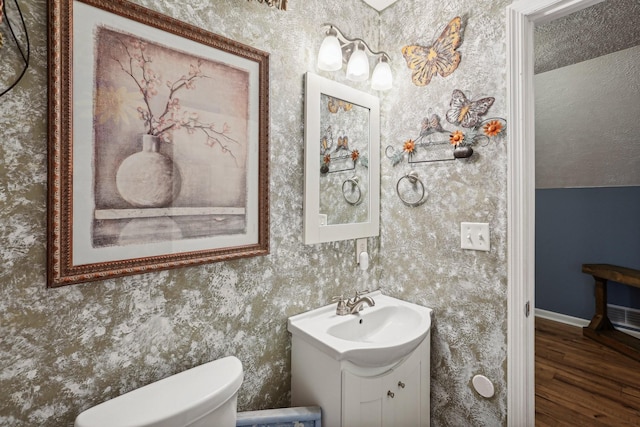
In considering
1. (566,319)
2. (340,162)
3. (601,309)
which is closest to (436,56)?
(340,162)

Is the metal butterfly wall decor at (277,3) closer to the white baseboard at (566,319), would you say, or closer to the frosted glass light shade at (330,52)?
the frosted glass light shade at (330,52)

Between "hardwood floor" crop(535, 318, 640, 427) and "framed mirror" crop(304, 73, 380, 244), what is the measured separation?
5.39 ft

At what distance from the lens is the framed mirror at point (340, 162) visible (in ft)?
4.62

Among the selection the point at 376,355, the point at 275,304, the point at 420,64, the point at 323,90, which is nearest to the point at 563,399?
the point at 376,355

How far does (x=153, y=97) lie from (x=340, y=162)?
85 centimetres

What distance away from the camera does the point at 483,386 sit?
4.47 feet

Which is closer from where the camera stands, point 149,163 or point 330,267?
point 149,163

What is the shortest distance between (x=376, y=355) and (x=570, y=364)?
2288 mm

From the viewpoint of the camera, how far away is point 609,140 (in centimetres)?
275

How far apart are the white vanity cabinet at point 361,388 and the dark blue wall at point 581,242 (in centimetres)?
269

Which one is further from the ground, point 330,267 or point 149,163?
point 149,163

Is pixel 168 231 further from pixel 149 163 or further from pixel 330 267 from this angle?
pixel 330 267

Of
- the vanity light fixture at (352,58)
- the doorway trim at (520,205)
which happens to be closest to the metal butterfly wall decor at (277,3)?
the vanity light fixture at (352,58)

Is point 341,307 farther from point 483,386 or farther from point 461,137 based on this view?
point 461,137
